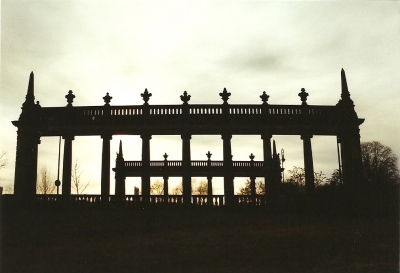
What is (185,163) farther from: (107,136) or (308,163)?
(308,163)

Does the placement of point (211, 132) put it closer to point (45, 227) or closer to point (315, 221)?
point (315, 221)

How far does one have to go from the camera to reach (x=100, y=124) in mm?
28266

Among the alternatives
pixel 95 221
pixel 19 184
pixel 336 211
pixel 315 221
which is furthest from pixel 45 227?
pixel 336 211

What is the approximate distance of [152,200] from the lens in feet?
84.8

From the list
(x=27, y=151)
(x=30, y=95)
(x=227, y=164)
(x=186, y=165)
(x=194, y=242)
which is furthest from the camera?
(x=30, y=95)

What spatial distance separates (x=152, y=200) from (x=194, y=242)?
8802 millimetres

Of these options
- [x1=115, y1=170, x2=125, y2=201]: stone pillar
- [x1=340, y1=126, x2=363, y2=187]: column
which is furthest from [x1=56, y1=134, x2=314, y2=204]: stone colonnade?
[x1=115, y1=170, x2=125, y2=201]: stone pillar

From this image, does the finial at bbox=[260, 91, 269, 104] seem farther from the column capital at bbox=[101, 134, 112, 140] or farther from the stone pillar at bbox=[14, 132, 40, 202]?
the stone pillar at bbox=[14, 132, 40, 202]

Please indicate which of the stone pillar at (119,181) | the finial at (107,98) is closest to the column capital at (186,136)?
the finial at (107,98)

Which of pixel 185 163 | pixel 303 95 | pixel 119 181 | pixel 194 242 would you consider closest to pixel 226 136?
pixel 185 163

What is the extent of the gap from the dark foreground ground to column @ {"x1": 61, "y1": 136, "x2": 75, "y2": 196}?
3443 millimetres

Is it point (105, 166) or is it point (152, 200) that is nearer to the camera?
point (152, 200)

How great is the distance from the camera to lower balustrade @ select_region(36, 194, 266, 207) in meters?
25.4

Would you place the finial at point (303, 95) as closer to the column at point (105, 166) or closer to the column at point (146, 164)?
the column at point (146, 164)
